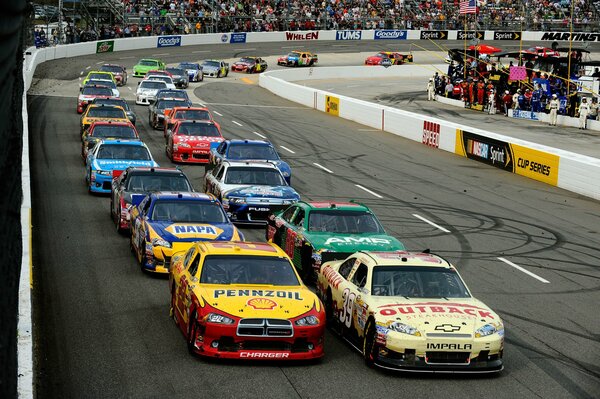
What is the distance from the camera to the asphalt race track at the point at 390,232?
30.9 feet

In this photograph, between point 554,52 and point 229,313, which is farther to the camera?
point 554,52

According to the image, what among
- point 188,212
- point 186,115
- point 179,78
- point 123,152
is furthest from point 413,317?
point 179,78

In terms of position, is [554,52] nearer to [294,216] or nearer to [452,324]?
[294,216]

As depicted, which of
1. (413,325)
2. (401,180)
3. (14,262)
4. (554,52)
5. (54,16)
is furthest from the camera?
(54,16)

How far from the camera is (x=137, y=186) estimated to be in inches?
722

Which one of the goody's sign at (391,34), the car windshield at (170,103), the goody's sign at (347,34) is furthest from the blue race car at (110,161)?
the goody's sign at (391,34)

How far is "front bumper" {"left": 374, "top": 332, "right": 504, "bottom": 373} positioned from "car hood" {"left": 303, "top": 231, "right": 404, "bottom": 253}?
390 cm

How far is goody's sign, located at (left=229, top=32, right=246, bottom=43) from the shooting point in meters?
84.1

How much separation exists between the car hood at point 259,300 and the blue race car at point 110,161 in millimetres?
11809

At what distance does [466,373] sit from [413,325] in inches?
31.2

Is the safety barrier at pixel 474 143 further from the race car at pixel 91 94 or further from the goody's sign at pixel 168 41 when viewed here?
the goody's sign at pixel 168 41

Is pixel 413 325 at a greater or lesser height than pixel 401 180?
greater

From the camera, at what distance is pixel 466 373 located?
392 inches

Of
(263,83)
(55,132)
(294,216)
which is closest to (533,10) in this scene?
(263,83)
